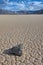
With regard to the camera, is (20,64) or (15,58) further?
(15,58)

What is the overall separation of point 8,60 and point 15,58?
0.59ft

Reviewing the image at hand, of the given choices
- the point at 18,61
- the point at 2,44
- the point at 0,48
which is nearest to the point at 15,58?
the point at 18,61

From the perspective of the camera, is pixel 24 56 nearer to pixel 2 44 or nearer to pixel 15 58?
pixel 15 58

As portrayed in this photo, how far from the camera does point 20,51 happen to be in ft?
14.4

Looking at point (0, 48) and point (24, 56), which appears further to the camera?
point (0, 48)

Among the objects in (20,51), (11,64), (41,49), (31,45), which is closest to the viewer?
(11,64)

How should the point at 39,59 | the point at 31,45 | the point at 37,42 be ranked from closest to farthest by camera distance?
the point at 39,59 < the point at 31,45 < the point at 37,42

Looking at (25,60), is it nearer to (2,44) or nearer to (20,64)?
(20,64)

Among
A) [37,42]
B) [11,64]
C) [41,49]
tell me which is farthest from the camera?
[37,42]

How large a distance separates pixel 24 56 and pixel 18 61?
32 cm

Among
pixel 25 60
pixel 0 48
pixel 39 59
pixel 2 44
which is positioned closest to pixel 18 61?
pixel 25 60

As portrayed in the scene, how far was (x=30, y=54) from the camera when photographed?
4465mm

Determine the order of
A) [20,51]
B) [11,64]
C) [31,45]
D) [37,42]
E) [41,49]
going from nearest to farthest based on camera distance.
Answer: [11,64] → [20,51] → [41,49] → [31,45] → [37,42]

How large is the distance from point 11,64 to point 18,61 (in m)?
0.22
